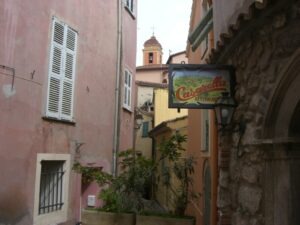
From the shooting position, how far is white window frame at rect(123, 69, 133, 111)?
12391mm

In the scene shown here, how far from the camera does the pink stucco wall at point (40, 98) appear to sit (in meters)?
6.84

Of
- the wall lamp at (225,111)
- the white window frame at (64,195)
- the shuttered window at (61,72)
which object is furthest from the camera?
the shuttered window at (61,72)

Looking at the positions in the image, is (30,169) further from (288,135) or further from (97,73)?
(288,135)

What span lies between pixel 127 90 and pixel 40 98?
5.13 m

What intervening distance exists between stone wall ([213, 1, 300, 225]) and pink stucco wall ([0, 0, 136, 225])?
372cm

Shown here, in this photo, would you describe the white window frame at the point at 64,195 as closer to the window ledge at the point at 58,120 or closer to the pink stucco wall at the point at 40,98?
the pink stucco wall at the point at 40,98

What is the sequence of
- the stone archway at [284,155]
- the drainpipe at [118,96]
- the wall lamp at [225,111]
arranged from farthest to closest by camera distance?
1. the drainpipe at [118,96]
2. the wall lamp at [225,111]
3. the stone archway at [284,155]

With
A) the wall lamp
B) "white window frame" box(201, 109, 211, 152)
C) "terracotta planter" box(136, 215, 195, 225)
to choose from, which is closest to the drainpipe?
"white window frame" box(201, 109, 211, 152)

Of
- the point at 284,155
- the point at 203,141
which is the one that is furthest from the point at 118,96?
the point at 284,155

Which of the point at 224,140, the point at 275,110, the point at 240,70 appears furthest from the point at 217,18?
the point at 275,110

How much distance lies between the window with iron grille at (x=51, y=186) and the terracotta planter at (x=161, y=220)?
2156 millimetres

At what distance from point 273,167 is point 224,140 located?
98 cm

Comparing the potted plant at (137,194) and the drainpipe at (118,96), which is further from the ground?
the drainpipe at (118,96)

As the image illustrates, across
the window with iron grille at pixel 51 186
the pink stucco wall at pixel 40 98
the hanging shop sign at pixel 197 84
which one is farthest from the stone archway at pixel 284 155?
the window with iron grille at pixel 51 186
